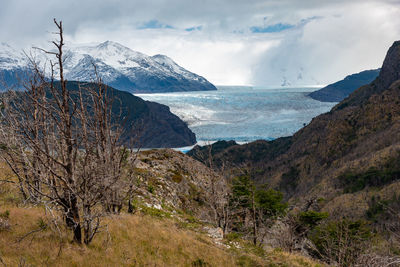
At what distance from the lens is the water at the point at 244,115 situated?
107438 mm

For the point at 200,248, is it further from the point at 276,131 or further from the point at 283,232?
the point at 276,131

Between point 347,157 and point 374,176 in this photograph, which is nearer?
point 374,176

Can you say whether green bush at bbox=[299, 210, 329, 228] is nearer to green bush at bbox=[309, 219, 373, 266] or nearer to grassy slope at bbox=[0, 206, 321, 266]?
green bush at bbox=[309, 219, 373, 266]

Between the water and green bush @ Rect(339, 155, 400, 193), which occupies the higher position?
the water

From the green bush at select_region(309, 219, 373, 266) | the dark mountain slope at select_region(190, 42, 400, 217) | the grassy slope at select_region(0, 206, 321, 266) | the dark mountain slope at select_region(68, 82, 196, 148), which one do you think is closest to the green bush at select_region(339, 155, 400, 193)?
the dark mountain slope at select_region(190, 42, 400, 217)

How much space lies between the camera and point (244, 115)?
127438 millimetres

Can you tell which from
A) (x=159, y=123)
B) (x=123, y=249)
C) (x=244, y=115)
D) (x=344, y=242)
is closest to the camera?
(x=123, y=249)

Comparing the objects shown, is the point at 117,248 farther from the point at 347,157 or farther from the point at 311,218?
the point at 347,157

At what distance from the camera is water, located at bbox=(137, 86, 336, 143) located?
107438 millimetres

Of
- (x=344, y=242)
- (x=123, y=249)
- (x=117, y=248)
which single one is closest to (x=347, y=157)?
(x=344, y=242)

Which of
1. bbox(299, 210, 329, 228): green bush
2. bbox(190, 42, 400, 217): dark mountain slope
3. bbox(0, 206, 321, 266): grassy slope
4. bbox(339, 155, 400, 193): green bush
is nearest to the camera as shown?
bbox(0, 206, 321, 266): grassy slope

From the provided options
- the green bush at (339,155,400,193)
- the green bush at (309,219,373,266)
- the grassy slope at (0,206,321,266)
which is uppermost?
the grassy slope at (0,206,321,266)

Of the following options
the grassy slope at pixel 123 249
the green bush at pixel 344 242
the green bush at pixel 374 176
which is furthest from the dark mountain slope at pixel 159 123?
the grassy slope at pixel 123 249

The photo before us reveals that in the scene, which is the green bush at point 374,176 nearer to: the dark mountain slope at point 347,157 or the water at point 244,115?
the dark mountain slope at point 347,157
